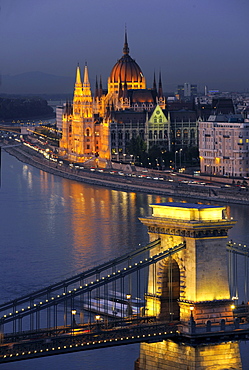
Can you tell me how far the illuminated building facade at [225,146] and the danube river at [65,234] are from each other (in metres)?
A: 4.51

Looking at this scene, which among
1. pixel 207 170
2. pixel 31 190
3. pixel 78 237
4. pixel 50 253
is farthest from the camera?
pixel 207 170

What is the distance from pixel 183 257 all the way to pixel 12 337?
8.14 ft

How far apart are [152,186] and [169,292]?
30626 millimetres

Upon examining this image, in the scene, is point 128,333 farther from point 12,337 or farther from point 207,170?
point 207,170

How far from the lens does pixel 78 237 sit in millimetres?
32156

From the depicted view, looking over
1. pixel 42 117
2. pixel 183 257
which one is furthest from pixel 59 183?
pixel 42 117

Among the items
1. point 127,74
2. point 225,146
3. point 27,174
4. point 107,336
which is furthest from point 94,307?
point 127,74

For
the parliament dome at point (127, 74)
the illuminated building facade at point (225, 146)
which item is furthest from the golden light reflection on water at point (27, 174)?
the parliament dome at point (127, 74)

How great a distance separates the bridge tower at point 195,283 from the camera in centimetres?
1725

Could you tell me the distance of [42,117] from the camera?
13500cm

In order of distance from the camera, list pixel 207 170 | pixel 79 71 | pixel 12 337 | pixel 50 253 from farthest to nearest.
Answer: pixel 79 71, pixel 207 170, pixel 50 253, pixel 12 337

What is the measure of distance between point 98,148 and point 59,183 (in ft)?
44.3

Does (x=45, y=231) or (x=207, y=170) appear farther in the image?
(x=207, y=170)

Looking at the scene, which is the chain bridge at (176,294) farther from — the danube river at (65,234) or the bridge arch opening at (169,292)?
the danube river at (65,234)
